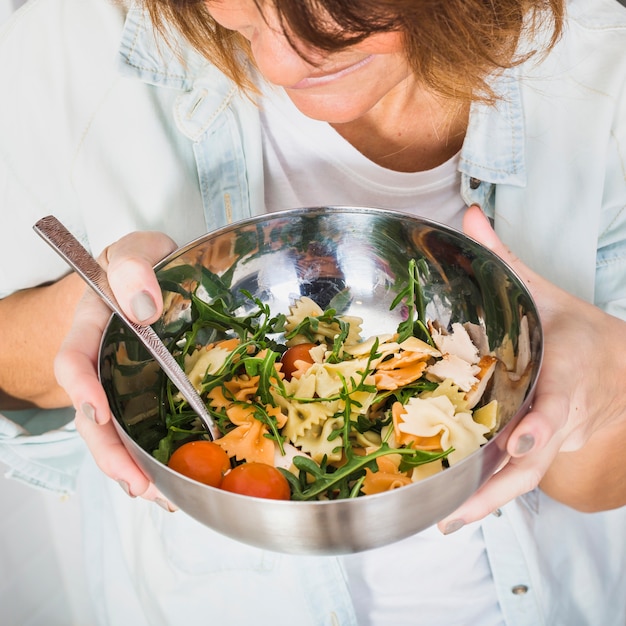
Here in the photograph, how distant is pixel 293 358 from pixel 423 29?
0.31 m

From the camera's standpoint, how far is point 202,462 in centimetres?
59

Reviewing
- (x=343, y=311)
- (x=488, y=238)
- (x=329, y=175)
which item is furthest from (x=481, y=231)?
(x=329, y=175)

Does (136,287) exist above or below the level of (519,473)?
above

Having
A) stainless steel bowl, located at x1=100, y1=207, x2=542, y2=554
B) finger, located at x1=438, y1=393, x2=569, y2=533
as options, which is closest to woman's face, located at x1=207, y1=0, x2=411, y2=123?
stainless steel bowl, located at x1=100, y1=207, x2=542, y2=554

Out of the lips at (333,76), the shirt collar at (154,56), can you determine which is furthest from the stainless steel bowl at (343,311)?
the shirt collar at (154,56)

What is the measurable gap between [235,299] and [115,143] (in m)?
0.26

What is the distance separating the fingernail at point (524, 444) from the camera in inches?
21.8

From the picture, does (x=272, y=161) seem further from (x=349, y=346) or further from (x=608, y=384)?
(x=608, y=384)

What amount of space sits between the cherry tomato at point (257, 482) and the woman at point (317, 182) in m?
0.30

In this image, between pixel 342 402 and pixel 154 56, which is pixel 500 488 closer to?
pixel 342 402

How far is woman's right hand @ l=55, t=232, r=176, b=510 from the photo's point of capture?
588mm

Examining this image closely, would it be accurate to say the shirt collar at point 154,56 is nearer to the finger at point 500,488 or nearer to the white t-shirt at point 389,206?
the white t-shirt at point 389,206

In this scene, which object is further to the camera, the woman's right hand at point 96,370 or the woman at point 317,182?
the woman at point 317,182

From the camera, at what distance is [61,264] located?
37.0 inches
